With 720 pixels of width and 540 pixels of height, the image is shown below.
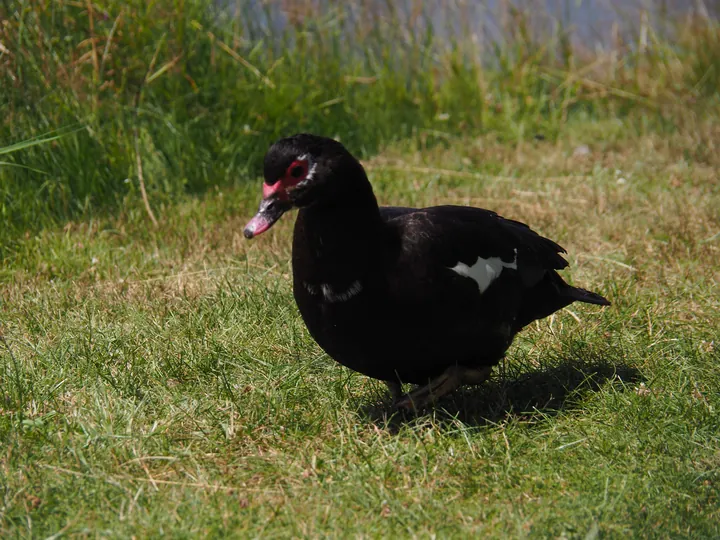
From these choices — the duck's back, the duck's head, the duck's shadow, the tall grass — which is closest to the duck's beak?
the duck's head

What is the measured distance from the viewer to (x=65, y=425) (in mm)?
3088

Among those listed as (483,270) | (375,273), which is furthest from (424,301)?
(483,270)

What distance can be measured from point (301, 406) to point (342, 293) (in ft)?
1.93

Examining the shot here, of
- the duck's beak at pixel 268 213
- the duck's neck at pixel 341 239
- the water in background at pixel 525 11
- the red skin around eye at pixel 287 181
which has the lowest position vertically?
the water in background at pixel 525 11

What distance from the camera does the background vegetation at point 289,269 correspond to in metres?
2.75

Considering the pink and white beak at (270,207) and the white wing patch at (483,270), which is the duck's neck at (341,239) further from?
the white wing patch at (483,270)

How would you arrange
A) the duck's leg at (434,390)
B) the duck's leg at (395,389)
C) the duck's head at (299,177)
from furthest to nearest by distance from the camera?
1. the duck's leg at (395,389)
2. the duck's leg at (434,390)
3. the duck's head at (299,177)

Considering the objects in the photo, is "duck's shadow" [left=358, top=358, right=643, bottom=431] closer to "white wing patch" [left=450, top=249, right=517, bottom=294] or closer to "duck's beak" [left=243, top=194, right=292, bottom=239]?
"white wing patch" [left=450, top=249, right=517, bottom=294]

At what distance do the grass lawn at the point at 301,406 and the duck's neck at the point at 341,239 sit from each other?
22.1 inches

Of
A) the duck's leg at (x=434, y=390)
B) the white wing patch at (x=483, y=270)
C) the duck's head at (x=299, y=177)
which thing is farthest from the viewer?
the duck's leg at (x=434, y=390)

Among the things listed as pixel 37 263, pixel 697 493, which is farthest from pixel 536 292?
pixel 37 263

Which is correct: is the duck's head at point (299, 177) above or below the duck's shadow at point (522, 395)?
above

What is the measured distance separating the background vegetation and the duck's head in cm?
76

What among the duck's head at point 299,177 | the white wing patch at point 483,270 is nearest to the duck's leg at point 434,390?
the white wing patch at point 483,270
